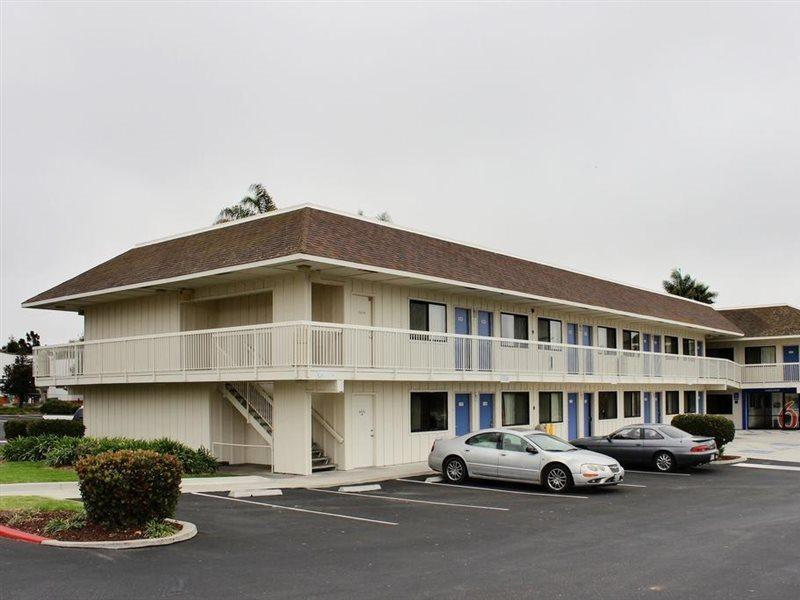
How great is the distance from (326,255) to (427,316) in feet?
20.9

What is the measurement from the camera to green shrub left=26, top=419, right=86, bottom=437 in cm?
2681

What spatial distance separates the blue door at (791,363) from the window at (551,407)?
19309 millimetres

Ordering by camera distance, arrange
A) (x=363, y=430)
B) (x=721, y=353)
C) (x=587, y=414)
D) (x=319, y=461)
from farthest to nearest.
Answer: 1. (x=721, y=353)
2. (x=587, y=414)
3. (x=363, y=430)
4. (x=319, y=461)

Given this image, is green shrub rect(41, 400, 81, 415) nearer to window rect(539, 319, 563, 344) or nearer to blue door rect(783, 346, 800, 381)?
window rect(539, 319, 563, 344)

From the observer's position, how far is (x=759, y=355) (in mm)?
48812

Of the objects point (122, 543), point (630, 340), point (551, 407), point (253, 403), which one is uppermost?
point (630, 340)

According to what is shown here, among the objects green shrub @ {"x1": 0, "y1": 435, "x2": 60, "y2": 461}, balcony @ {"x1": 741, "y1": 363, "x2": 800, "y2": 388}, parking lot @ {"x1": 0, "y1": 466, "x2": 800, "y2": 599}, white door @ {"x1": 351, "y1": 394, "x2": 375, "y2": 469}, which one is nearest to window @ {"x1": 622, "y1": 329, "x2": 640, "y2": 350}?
balcony @ {"x1": 741, "y1": 363, "x2": 800, "y2": 388}

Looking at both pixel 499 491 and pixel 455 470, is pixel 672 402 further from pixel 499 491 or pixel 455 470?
pixel 499 491

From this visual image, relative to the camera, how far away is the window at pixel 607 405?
3612 cm

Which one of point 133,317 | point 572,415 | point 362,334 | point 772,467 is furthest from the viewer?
point 572,415

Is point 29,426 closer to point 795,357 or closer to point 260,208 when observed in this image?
point 260,208

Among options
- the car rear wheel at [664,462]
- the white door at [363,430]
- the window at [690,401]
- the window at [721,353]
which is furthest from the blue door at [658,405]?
the white door at [363,430]

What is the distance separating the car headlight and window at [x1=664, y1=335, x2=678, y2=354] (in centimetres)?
2588

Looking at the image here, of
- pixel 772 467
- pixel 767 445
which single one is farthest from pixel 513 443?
pixel 767 445
